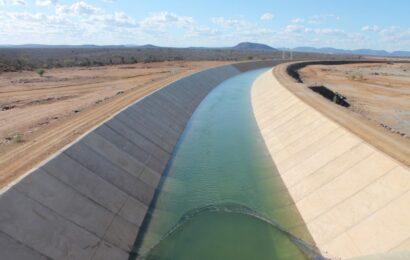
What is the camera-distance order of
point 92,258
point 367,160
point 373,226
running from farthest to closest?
point 367,160 → point 373,226 → point 92,258

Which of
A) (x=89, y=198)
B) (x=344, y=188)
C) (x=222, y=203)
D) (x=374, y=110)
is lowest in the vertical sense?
(x=222, y=203)

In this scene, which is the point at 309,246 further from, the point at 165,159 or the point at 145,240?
the point at 165,159

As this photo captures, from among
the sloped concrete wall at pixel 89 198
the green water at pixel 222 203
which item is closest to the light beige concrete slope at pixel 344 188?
the green water at pixel 222 203

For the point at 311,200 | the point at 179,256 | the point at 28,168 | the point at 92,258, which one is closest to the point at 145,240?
the point at 179,256

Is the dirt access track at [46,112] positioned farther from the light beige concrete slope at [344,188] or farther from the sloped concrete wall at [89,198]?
the light beige concrete slope at [344,188]

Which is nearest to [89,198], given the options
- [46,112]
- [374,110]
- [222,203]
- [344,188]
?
[222,203]

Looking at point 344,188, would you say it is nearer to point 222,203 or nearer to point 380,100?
point 222,203

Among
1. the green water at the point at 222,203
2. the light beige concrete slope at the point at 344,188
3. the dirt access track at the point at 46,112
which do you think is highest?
the dirt access track at the point at 46,112
